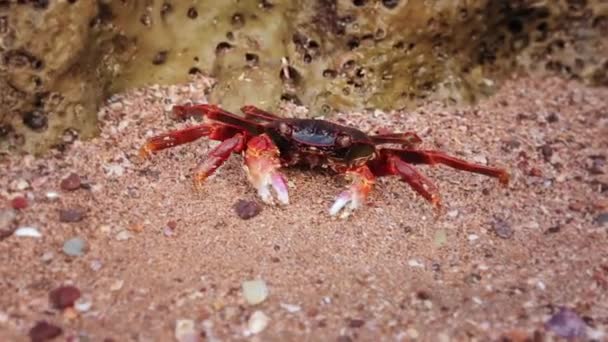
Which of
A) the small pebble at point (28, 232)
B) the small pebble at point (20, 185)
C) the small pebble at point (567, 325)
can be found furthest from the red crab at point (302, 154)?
the small pebble at point (567, 325)

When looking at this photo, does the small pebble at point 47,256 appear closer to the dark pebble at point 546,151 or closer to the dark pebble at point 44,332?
the dark pebble at point 44,332

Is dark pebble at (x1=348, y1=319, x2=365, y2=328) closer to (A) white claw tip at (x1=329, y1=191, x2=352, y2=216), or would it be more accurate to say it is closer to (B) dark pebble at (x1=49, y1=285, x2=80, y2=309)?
(A) white claw tip at (x1=329, y1=191, x2=352, y2=216)

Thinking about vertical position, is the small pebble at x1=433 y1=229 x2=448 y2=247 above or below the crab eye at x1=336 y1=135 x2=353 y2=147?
below

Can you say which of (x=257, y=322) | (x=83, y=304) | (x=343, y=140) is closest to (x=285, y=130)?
(x=343, y=140)

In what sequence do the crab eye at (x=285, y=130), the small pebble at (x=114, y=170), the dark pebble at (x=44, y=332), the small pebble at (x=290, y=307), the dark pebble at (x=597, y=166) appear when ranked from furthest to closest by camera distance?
the dark pebble at (x=597, y=166)
the small pebble at (x=114, y=170)
the crab eye at (x=285, y=130)
the small pebble at (x=290, y=307)
the dark pebble at (x=44, y=332)

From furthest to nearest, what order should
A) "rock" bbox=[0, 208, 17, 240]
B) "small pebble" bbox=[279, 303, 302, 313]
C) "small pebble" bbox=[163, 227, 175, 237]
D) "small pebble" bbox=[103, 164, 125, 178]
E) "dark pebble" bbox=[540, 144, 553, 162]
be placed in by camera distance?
"dark pebble" bbox=[540, 144, 553, 162] → "small pebble" bbox=[103, 164, 125, 178] → "small pebble" bbox=[163, 227, 175, 237] → "rock" bbox=[0, 208, 17, 240] → "small pebble" bbox=[279, 303, 302, 313]

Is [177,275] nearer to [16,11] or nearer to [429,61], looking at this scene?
[16,11]

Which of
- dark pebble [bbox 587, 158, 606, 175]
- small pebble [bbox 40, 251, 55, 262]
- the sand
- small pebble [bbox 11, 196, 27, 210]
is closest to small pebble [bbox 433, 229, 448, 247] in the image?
the sand
